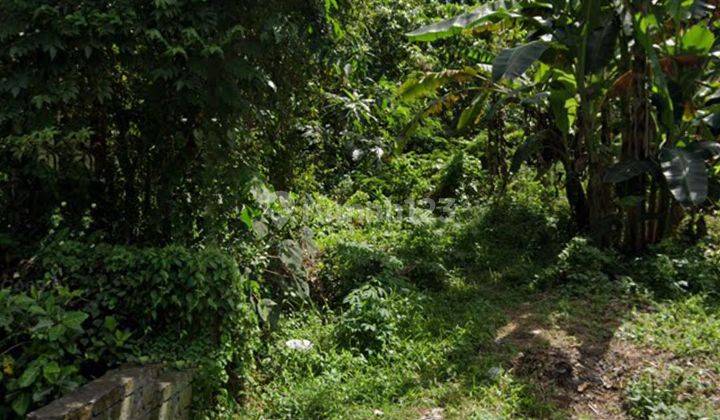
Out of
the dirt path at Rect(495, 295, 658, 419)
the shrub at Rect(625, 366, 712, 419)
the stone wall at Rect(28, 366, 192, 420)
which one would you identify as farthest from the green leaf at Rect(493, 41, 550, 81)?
the stone wall at Rect(28, 366, 192, 420)

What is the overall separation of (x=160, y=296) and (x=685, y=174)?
4.57 meters

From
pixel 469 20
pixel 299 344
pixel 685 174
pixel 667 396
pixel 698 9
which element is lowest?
pixel 667 396

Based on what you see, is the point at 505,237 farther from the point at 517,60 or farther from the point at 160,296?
the point at 160,296

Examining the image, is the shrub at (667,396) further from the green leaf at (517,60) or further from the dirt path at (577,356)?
the green leaf at (517,60)

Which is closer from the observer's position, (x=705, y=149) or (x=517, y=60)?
(x=517, y=60)

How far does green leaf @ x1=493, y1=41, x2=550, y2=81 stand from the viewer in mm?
5430

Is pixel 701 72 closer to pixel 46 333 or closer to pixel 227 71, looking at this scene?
pixel 227 71

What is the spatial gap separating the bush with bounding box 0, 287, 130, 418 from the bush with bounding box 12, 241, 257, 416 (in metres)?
0.10

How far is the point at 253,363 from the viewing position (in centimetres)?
452

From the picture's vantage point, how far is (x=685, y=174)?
18.1 ft

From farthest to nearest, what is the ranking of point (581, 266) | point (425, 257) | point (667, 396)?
point (425, 257), point (581, 266), point (667, 396)

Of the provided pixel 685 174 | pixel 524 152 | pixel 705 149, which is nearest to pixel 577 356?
pixel 685 174

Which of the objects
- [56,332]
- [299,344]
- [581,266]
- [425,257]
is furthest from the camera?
[425,257]

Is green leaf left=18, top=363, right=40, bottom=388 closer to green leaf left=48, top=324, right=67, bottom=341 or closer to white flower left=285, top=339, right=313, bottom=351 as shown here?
green leaf left=48, top=324, right=67, bottom=341
